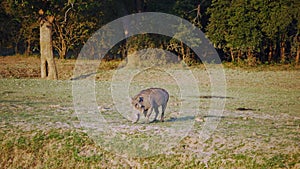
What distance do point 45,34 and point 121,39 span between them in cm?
1269

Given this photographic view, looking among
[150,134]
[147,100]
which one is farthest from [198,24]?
[150,134]

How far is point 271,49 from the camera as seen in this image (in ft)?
115

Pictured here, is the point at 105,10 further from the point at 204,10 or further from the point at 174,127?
the point at 174,127

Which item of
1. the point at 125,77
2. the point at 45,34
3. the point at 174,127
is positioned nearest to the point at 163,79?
the point at 125,77

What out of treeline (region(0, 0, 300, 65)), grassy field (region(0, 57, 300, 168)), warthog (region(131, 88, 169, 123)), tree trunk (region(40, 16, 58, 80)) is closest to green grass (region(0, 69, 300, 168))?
grassy field (region(0, 57, 300, 168))

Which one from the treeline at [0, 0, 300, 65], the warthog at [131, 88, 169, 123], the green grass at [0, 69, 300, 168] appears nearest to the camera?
the green grass at [0, 69, 300, 168]

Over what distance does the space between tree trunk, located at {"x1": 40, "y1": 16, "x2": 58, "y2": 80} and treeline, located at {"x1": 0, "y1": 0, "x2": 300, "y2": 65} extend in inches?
21.6

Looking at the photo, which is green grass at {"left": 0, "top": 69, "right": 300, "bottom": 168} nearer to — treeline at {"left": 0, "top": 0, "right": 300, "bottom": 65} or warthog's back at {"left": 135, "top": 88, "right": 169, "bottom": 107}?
warthog's back at {"left": 135, "top": 88, "right": 169, "bottom": 107}

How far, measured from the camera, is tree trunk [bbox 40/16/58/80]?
85.0ft

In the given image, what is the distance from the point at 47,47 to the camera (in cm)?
2616

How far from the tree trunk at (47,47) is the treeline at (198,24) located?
1.80 ft

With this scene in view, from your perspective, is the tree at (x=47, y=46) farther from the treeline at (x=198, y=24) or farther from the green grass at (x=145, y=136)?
the green grass at (x=145, y=136)

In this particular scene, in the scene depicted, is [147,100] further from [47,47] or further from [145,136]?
[47,47]

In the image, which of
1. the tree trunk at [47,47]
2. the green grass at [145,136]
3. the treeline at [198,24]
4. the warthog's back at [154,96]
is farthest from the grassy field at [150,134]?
the treeline at [198,24]
